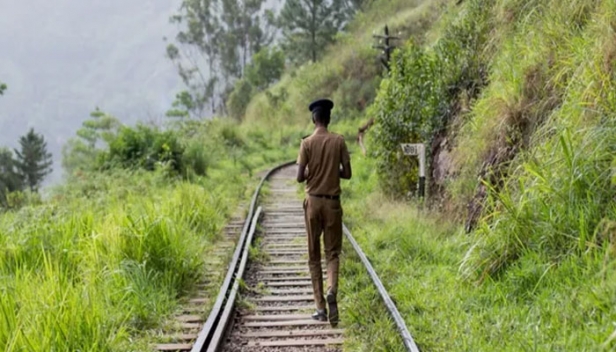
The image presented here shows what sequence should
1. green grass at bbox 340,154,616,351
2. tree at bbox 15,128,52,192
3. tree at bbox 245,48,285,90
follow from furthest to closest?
1. tree at bbox 15,128,52,192
2. tree at bbox 245,48,285,90
3. green grass at bbox 340,154,616,351

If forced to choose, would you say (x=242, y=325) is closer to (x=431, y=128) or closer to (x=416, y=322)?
(x=416, y=322)

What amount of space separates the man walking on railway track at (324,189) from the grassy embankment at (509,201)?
0.35 m

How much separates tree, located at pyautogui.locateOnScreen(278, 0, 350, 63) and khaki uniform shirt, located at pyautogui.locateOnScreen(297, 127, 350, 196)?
1815 inches

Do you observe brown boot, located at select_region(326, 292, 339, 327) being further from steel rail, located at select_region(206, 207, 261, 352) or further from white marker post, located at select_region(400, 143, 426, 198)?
white marker post, located at select_region(400, 143, 426, 198)

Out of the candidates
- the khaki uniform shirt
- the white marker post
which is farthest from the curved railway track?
the white marker post

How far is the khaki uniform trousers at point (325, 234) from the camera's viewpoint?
204 inches

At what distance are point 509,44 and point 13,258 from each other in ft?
24.2

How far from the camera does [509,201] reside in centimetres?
494

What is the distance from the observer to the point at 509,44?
7387 mm

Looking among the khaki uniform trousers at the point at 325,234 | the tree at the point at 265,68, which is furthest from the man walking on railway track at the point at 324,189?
the tree at the point at 265,68

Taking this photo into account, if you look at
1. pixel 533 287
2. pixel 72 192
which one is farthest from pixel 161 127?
pixel 533 287

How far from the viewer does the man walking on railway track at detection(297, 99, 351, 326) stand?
16.7ft

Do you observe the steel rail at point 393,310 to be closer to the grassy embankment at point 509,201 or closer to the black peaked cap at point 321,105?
the grassy embankment at point 509,201

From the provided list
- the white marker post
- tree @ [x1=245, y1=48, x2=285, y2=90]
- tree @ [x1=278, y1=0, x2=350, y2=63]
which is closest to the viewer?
the white marker post
